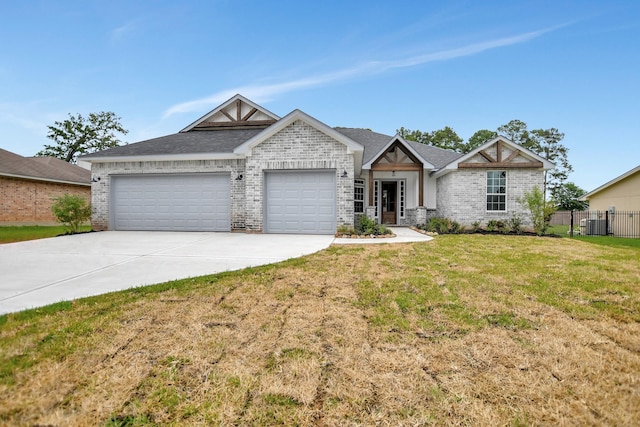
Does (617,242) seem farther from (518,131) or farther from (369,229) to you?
(518,131)

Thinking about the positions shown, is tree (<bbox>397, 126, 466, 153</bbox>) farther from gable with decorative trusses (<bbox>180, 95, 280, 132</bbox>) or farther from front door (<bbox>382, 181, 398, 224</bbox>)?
gable with decorative trusses (<bbox>180, 95, 280, 132</bbox>)

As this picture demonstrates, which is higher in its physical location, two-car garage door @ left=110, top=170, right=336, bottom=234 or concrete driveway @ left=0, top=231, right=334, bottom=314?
two-car garage door @ left=110, top=170, right=336, bottom=234

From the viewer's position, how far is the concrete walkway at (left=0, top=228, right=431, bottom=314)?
4.74 meters

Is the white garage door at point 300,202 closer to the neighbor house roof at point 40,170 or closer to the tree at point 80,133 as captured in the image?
the neighbor house roof at point 40,170

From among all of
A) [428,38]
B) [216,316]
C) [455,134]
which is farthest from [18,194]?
[455,134]

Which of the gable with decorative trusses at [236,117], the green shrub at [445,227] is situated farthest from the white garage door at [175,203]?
the green shrub at [445,227]

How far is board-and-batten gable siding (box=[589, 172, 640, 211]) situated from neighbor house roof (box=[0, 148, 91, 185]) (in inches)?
1403

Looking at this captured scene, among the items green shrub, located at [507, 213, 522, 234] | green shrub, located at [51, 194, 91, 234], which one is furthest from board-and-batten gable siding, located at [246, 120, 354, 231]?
green shrub, located at [507, 213, 522, 234]

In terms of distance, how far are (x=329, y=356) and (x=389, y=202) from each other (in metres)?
16.0

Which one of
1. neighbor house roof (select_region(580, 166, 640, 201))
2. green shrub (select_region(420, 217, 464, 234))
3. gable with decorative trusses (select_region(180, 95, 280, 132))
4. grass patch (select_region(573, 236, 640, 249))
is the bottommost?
grass patch (select_region(573, 236, 640, 249))

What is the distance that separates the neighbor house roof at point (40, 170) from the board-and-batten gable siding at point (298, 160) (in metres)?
16.5

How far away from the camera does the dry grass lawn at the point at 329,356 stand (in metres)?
2.04

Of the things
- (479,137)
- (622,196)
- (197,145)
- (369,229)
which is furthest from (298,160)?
(479,137)

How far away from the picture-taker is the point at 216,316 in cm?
372
